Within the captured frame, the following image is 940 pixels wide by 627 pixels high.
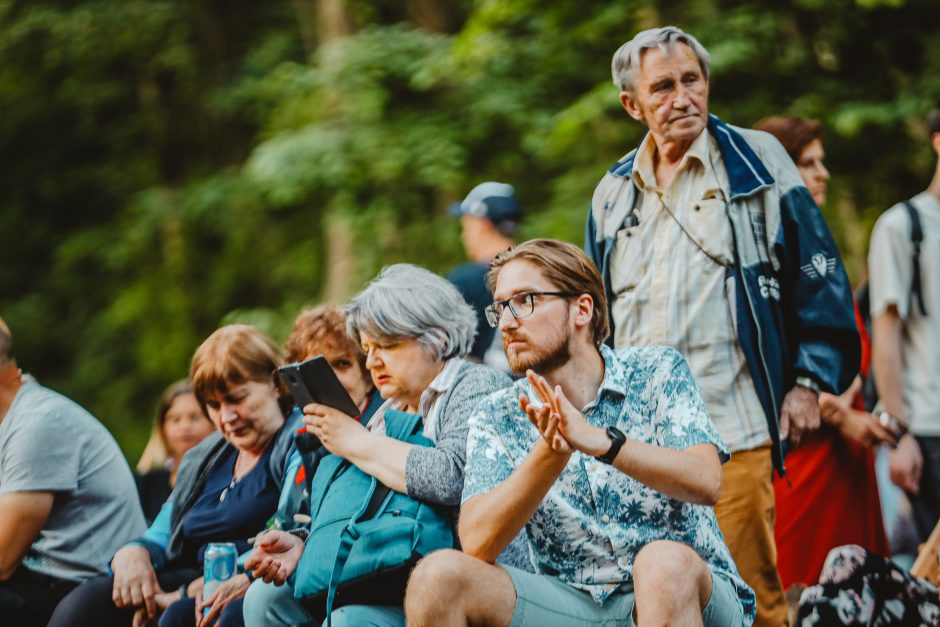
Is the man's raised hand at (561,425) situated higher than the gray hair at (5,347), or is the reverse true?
the man's raised hand at (561,425)

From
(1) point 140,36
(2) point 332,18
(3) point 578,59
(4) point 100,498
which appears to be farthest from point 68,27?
(4) point 100,498

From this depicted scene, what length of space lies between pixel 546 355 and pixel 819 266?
3.04 feet

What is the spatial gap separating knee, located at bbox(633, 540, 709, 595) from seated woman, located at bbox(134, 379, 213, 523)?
311 cm

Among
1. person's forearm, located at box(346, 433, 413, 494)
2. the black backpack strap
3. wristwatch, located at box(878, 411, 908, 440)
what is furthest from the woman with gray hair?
the black backpack strap

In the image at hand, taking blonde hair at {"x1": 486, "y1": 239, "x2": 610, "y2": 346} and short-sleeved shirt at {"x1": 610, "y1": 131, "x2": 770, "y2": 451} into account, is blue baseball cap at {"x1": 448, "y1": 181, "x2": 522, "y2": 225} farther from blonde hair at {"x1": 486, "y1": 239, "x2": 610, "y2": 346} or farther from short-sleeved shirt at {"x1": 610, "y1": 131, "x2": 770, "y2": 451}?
blonde hair at {"x1": 486, "y1": 239, "x2": 610, "y2": 346}

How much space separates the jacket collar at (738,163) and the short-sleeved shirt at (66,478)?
2310mm

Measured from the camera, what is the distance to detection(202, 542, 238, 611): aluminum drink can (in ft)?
10.0

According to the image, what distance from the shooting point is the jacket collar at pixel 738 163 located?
287 centimetres

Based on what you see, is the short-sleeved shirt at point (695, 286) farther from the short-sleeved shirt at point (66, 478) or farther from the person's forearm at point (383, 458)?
the short-sleeved shirt at point (66, 478)

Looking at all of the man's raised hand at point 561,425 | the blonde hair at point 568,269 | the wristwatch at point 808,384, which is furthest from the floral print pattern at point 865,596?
the man's raised hand at point 561,425

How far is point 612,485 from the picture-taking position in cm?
232

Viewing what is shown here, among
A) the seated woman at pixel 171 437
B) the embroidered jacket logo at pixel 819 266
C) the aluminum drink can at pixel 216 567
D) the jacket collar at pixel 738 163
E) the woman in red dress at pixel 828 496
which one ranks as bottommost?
the seated woman at pixel 171 437

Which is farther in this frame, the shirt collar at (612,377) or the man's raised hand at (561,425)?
the shirt collar at (612,377)

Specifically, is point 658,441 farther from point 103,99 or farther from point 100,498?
point 103,99
